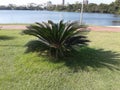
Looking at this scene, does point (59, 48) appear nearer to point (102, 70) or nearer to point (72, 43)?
point (72, 43)

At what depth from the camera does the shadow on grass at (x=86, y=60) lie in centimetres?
650

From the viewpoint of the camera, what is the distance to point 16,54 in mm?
7762

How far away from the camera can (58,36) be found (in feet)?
22.4

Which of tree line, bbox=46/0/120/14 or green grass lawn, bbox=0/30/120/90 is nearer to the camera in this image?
green grass lawn, bbox=0/30/120/90

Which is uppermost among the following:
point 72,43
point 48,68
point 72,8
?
point 72,43

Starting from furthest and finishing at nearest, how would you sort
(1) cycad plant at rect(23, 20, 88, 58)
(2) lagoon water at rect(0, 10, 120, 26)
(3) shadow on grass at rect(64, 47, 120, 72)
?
(2) lagoon water at rect(0, 10, 120, 26) < (1) cycad plant at rect(23, 20, 88, 58) < (3) shadow on grass at rect(64, 47, 120, 72)

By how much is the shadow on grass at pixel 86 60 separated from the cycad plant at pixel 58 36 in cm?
20

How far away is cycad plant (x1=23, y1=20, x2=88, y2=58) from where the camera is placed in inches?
268

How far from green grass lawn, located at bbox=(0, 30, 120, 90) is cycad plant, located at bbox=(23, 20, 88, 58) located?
0.97ft

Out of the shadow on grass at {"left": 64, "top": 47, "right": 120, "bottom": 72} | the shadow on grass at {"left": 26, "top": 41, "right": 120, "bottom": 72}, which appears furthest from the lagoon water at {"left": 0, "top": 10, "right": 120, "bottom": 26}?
the shadow on grass at {"left": 26, "top": 41, "right": 120, "bottom": 72}

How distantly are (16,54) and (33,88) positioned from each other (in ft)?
9.41

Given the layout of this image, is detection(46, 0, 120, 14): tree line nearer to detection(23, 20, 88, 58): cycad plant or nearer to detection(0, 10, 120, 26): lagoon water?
detection(0, 10, 120, 26): lagoon water

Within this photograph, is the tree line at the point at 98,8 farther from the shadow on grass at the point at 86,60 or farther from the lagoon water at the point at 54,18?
the shadow on grass at the point at 86,60

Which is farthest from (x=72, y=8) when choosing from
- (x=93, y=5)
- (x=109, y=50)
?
(x=109, y=50)
